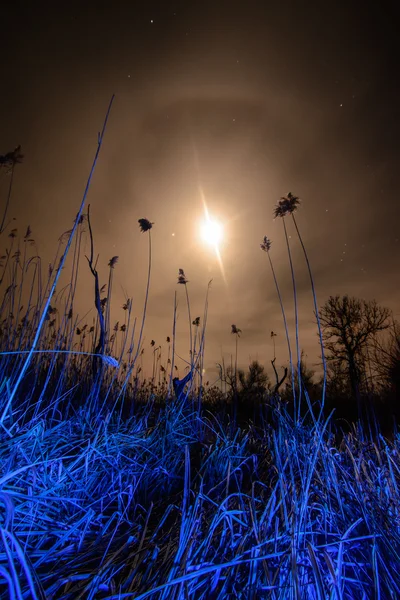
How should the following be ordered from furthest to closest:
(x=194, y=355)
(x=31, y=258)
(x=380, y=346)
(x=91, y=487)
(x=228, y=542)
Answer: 1. (x=380, y=346)
2. (x=194, y=355)
3. (x=31, y=258)
4. (x=91, y=487)
5. (x=228, y=542)

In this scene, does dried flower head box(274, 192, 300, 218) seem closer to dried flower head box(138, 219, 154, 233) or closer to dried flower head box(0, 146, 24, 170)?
dried flower head box(138, 219, 154, 233)

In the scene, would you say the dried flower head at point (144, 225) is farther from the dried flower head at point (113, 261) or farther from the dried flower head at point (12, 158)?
the dried flower head at point (12, 158)

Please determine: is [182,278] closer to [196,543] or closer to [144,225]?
[144,225]

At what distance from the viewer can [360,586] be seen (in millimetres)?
817

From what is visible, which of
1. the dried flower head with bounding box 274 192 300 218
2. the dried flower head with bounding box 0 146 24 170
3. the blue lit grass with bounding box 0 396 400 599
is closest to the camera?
the blue lit grass with bounding box 0 396 400 599

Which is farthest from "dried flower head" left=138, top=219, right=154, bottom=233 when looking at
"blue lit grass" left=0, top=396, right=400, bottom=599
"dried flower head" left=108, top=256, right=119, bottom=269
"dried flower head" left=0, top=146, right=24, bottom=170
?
"blue lit grass" left=0, top=396, right=400, bottom=599

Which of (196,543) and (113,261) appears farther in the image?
(113,261)

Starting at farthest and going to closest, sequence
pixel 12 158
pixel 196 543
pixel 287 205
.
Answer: pixel 287 205, pixel 12 158, pixel 196 543

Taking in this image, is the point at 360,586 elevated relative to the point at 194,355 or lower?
lower

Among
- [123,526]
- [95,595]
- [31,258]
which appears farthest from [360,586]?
[31,258]

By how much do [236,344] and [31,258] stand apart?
2.68m

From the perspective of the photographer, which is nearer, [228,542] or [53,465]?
[228,542]

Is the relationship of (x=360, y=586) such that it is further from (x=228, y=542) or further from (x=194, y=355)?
(x=194, y=355)

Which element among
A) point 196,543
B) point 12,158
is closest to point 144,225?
point 12,158
